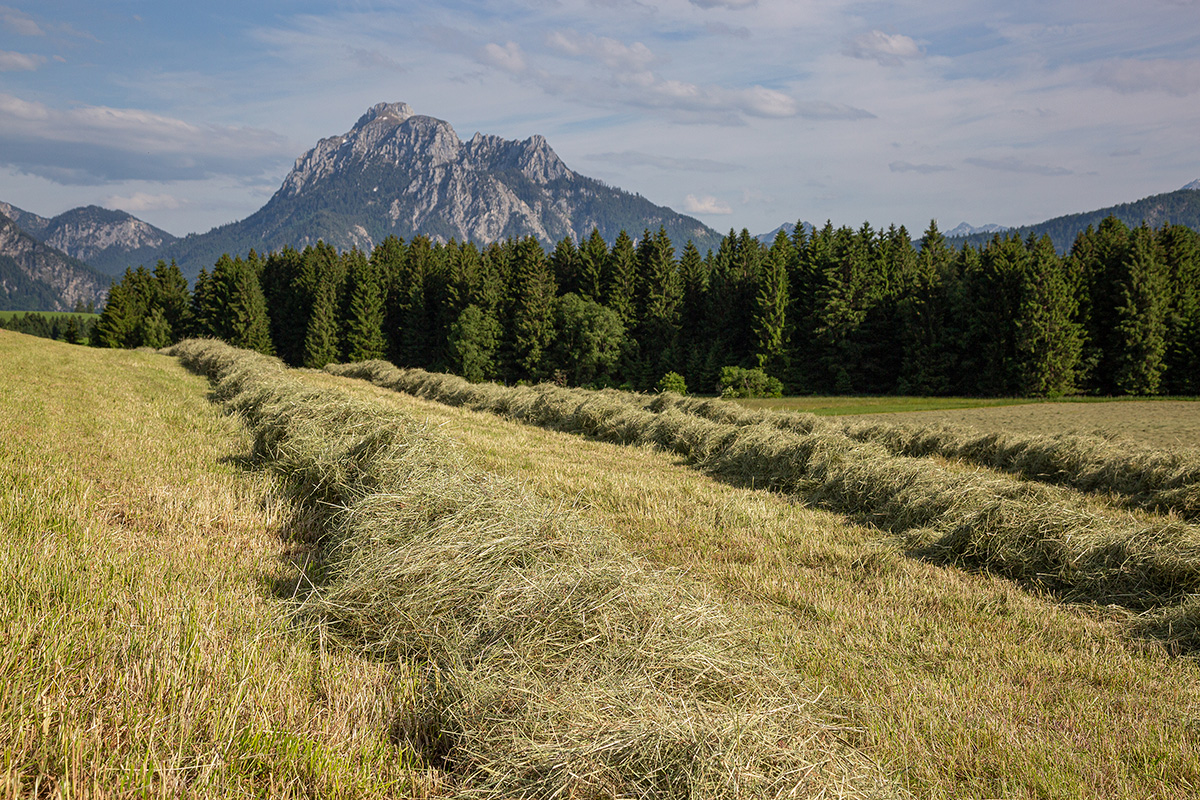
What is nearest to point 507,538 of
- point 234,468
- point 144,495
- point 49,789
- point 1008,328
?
point 49,789

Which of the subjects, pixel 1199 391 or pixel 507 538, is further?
pixel 1199 391

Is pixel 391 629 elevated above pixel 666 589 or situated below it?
below

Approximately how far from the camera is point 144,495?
6.28 meters

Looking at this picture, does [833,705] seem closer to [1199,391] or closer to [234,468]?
[234,468]

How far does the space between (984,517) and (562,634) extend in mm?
5226

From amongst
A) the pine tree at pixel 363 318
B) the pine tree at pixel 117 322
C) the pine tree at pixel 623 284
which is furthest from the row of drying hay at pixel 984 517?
the pine tree at pixel 117 322

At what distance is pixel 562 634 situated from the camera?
3.54 m

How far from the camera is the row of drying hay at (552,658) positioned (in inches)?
99.0

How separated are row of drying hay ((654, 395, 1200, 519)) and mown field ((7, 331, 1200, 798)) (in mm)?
598

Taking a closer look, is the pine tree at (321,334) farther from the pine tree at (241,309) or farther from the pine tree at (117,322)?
the pine tree at (117,322)

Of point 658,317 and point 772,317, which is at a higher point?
point 772,317

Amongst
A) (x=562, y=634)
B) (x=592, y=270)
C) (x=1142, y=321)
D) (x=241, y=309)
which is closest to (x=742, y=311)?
(x=592, y=270)

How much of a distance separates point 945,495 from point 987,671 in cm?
382

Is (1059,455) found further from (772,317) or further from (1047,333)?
(772,317)
